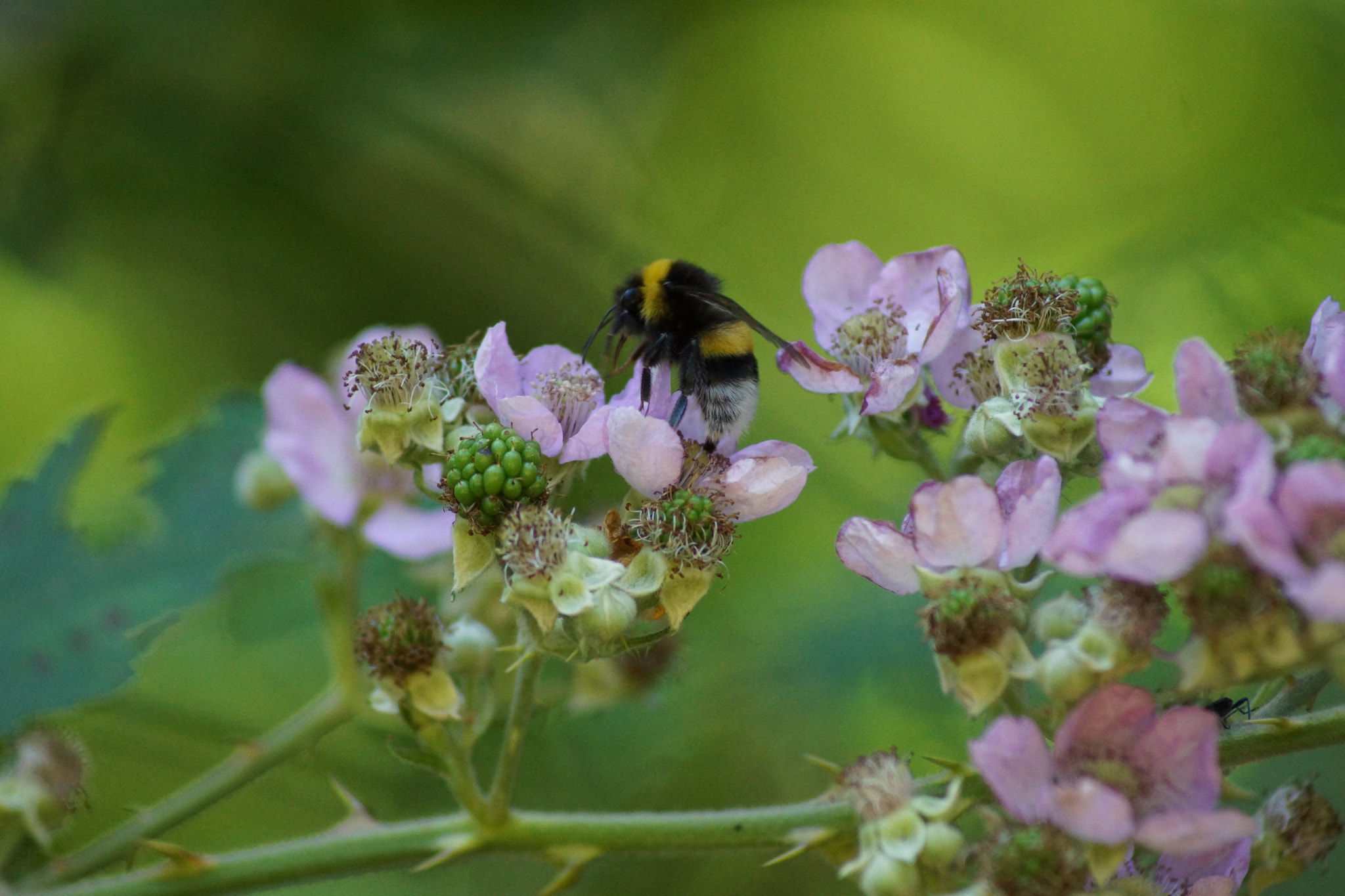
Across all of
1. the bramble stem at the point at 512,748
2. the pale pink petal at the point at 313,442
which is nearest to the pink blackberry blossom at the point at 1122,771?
the bramble stem at the point at 512,748

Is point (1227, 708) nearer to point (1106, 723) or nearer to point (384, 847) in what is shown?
point (1106, 723)

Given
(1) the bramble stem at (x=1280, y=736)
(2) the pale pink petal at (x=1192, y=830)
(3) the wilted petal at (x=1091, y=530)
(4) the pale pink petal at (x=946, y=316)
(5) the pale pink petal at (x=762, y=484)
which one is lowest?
(2) the pale pink petal at (x=1192, y=830)

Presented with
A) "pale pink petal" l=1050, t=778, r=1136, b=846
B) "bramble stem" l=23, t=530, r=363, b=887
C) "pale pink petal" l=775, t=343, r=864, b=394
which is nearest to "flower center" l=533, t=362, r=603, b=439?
"pale pink petal" l=775, t=343, r=864, b=394

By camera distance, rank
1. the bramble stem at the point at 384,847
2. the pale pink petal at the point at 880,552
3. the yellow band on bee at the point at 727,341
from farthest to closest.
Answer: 1. the yellow band on bee at the point at 727,341
2. the bramble stem at the point at 384,847
3. the pale pink petal at the point at 880,552

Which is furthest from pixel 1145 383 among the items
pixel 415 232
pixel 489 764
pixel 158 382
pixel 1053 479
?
pixel 158 382

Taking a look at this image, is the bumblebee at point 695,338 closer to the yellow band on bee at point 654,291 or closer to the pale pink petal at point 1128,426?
the yellow band on bee at point 654,291

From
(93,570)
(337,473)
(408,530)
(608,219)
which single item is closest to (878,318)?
(408,530)
